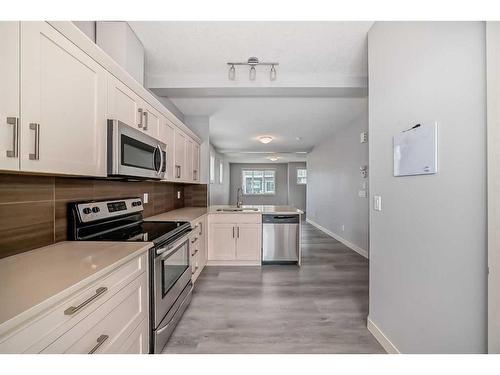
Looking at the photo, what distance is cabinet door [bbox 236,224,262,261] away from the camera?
3.81 meters

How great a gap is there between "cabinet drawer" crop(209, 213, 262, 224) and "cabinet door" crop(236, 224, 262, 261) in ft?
0.21

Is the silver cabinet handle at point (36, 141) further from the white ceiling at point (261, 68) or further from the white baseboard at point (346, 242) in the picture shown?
the white baseboard at point (346, 242)

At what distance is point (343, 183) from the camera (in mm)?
5414

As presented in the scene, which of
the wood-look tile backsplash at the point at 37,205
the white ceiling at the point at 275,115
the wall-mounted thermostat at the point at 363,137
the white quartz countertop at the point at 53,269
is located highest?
the white ceiling at the point at 275,115

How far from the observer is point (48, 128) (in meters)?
1.10

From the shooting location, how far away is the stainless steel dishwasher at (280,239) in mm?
3836

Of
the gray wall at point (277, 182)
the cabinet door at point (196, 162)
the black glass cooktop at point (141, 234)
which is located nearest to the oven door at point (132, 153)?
the black glass cooktop at point (141, 234)

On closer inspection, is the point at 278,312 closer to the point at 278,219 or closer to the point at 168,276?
the point at 168,276

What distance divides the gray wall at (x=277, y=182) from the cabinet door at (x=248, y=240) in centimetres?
824

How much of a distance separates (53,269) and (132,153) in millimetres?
966

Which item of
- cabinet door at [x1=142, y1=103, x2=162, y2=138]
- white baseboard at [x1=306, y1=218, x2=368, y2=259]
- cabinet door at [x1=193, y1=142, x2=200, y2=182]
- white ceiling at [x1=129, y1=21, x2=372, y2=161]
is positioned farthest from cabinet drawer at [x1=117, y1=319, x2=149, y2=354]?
white baseboard at [x1=306, y1=218, x2=368, y2=259]

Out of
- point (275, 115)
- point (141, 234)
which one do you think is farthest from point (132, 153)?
point (275, 115)
